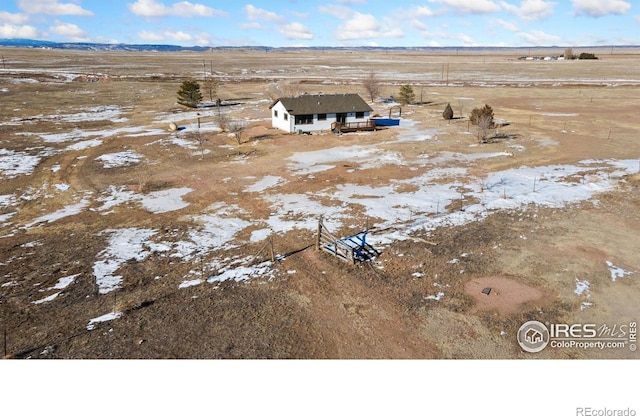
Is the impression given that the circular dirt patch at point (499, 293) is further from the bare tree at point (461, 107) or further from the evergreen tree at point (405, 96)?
the evergreen tree at point (405, 96)

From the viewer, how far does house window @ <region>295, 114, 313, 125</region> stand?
136 feet

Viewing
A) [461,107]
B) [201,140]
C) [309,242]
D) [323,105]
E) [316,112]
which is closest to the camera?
[309,242]

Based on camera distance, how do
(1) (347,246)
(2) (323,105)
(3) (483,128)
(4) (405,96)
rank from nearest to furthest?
(1) (347,246) → (3) (483,128) → (2) (323,105) → (4) (405,96)

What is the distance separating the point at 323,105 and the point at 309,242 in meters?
26.7

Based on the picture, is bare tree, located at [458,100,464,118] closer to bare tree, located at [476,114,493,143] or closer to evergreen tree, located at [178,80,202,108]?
bare tree, located at [476,114,493,143]

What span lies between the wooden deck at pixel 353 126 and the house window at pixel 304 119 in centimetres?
239

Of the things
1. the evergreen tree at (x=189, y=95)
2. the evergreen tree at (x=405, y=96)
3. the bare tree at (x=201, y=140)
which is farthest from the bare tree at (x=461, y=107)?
the evergreen tree at (x=189, y=95)

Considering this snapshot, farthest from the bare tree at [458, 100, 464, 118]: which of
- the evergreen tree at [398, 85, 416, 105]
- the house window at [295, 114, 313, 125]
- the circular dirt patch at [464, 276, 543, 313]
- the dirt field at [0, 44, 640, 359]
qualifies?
the circular dirt patch at [464, 276, 543, 313]

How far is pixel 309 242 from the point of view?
1881 cm

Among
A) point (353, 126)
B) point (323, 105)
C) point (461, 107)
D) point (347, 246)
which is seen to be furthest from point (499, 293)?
point (461, 107)

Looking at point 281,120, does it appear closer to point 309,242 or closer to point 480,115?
point 480,115

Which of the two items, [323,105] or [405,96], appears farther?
[405,96]
